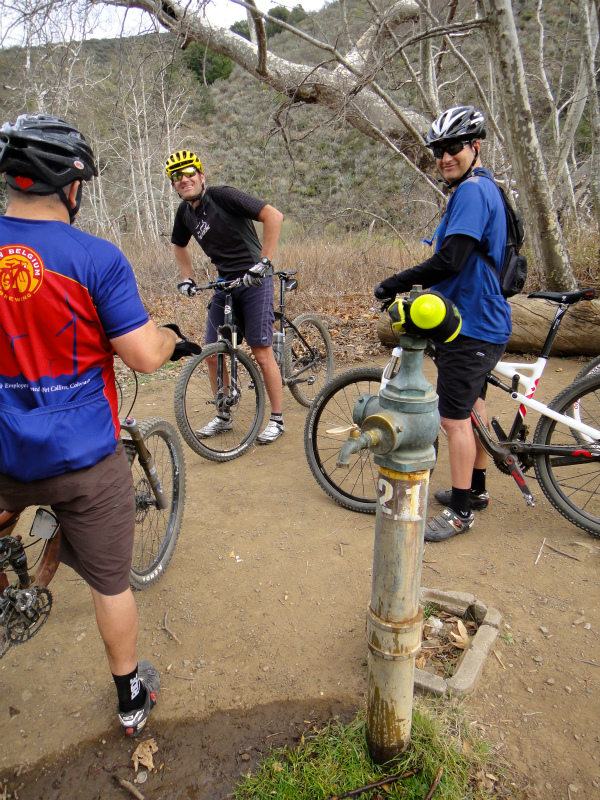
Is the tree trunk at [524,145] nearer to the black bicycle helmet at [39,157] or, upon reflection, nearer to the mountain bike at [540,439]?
the mountain bike at [540,439]

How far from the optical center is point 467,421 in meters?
2.89

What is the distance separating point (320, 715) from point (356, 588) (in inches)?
30.7

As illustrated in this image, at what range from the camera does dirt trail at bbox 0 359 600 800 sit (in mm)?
1850

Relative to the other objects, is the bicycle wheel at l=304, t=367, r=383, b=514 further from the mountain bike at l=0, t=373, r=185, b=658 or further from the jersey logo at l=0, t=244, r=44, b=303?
the jersey logo at l=0, t=244, r=44, b=303

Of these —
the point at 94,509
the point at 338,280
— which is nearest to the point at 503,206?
the point at 94,509

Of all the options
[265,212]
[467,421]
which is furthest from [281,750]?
[265,212]

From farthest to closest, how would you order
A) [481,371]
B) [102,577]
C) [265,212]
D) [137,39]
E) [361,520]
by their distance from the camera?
[137,39], [265,212], [361,520], [481,371], [102,577]

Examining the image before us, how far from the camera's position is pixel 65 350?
5.17 feet

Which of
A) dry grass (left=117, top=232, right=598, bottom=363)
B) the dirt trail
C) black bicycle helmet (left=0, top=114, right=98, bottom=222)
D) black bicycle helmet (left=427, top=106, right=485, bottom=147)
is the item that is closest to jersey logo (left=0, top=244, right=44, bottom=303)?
black bicycle helmet (left=0, top=114, right=98, bottom=222)

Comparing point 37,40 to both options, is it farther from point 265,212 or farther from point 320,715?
point 320,715

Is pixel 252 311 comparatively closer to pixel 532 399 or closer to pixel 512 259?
pixel 512 259

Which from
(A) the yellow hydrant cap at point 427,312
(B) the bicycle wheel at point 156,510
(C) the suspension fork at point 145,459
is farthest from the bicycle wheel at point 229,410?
(A) the yellow hydrant cap at point 427,312

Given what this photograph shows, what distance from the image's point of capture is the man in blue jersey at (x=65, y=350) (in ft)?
4.91

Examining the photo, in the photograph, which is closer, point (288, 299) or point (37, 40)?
point (37, 40)
